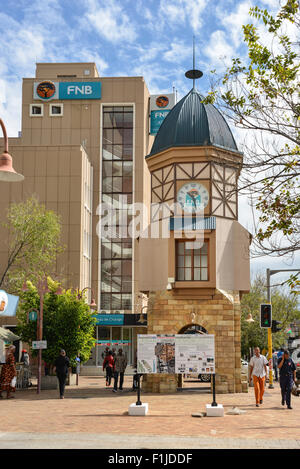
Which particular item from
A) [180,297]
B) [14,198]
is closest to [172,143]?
[180,297]

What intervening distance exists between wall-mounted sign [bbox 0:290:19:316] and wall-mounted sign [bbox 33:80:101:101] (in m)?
31.1

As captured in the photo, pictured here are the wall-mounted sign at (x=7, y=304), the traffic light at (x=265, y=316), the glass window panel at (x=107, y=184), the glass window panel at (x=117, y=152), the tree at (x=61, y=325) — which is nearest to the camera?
the wall-mounted sign at (x=7, y=304)

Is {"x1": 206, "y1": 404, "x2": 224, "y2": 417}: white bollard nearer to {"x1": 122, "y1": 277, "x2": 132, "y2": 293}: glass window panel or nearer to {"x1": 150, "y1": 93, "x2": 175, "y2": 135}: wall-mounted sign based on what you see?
{"x1": 122, "y1": 277, "x2": 132, "y2": 293}: glass window panel

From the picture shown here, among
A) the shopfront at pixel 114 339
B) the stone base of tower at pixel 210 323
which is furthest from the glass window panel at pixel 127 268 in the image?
the stone base of tower at pixel 210 323

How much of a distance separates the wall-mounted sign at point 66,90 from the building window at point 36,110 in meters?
0.70

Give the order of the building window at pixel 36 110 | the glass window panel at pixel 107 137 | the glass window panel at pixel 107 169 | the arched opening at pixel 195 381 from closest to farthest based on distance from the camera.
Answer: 1. the arched opening at pixel 195 381
2. the glass window panel at pixel 107 169
3. the glass window panel at pixel 107 137
4. the building window at pixel 36 110

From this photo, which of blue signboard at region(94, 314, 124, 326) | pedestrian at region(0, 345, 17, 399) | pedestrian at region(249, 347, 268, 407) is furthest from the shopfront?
pedestrian at region(249, 347, 268, 407)

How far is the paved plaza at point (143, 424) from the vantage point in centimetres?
1095

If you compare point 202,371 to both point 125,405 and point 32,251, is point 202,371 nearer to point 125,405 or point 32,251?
point 125,405

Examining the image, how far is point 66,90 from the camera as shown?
53688 mm

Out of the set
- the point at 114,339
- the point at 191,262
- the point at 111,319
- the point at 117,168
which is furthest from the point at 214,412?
the point at 117,168

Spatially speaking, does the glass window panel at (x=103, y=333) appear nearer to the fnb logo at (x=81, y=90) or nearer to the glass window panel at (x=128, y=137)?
the glass window panel at (x=128, y=137)

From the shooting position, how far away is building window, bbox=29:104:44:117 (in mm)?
53812

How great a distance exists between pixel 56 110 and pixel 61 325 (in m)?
32.5
